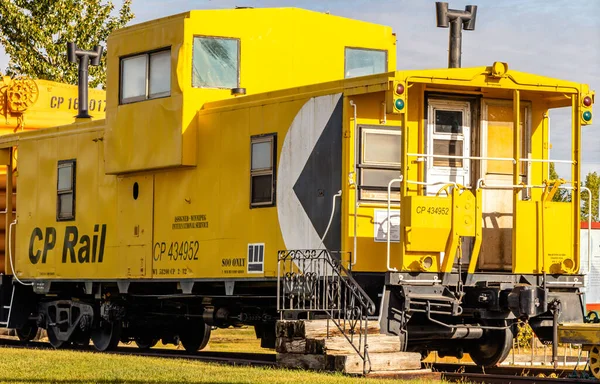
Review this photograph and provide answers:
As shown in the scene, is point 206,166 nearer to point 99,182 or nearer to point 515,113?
point 99,182

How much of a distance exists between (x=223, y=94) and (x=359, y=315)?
200 inches

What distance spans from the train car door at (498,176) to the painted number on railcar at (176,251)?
176 inches

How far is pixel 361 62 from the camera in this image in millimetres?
20047

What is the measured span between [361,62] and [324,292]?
16.9ft

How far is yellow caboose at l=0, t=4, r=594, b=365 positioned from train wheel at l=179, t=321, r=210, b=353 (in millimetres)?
721

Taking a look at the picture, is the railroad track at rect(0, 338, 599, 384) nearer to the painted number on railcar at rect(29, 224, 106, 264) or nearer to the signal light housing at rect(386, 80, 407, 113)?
the painted number on railcar at rect(29, 224, 106, 264)

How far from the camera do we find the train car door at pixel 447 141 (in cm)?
1689

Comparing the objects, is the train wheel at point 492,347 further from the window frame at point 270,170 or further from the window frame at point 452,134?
the window frame at point 270,170

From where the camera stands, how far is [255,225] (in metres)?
17.8

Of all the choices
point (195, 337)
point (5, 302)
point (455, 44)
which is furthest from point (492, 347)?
point (5, 302)

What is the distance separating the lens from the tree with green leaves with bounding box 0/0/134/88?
38.4 metres

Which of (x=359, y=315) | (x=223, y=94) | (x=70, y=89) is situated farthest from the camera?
(x=70, y=89)

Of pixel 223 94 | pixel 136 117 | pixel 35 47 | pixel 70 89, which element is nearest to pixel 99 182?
pixel 136 117

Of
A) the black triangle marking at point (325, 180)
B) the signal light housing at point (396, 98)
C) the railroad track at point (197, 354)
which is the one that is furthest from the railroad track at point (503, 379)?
the signal light housing at point (396, 98)
